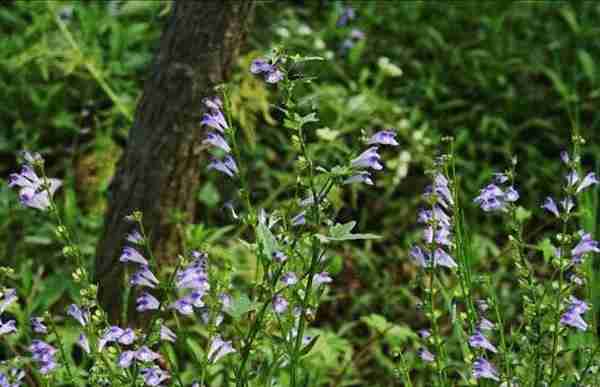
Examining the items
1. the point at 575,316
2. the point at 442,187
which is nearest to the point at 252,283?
the point at 442,187

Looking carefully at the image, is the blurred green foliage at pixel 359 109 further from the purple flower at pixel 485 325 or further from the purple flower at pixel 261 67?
the purple flower at pixel 261 67

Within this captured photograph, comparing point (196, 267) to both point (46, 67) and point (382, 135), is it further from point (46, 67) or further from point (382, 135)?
point (46, 67)

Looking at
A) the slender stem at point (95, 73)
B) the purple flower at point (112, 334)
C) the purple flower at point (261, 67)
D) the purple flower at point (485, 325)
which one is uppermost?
the slender stem at point (95, 73)

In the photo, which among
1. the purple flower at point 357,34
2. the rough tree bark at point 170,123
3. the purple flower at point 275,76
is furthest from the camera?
the purple flower at point 357,34

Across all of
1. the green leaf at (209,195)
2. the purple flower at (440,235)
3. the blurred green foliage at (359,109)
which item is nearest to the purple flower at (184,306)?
the purple flower at (440,235)

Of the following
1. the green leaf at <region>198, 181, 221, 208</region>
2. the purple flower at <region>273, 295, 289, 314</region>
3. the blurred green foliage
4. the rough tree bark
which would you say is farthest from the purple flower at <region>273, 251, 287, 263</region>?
the green leaf at <region>198, 181, 221, 208</region>

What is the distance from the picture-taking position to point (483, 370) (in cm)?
196

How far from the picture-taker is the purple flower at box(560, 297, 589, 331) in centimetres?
192

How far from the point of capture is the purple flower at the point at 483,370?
195 cm

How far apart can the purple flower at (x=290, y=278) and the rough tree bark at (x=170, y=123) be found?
119cm

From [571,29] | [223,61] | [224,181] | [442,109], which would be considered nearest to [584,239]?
[223,61]

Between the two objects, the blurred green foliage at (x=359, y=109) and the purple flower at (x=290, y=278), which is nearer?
the purple flower at (x=290, y=278)

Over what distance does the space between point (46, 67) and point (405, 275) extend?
1598 mm

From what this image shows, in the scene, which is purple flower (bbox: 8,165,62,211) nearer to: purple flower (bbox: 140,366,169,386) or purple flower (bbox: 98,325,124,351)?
purple flower (bbox: 98,325,124,351)
